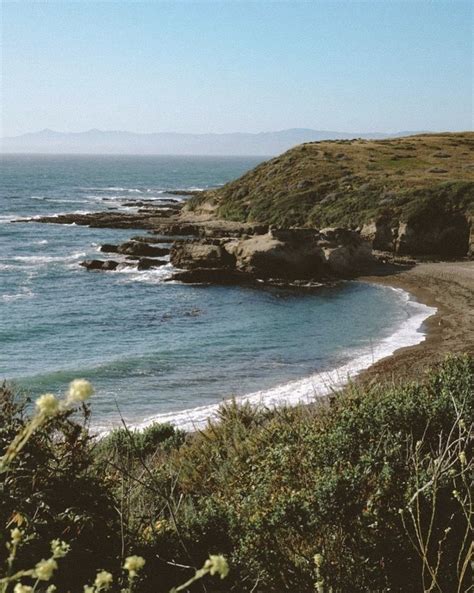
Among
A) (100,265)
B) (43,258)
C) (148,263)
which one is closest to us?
(100,265)

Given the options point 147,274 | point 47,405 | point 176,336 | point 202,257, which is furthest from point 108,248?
point 47,405

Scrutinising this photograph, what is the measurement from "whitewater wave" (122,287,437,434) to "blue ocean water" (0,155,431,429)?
6 centimetres

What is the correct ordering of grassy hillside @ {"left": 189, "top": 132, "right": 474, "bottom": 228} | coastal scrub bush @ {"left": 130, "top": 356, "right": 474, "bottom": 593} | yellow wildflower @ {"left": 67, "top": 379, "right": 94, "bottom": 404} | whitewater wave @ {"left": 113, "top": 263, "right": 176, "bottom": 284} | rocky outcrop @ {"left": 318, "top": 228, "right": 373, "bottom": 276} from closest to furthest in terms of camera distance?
yellow wildflower @ {"left": 67, "top": 379, "right": 94, "bottom": 404} < coastal scrub bush @ {"left": 130, "top": 356, "right": 474, "bottom": 593} < whitewater wave @ {"left": 113, "top": 263, "right": 176, "bottom": 284} < rocky outcrop @ {"left": 318, "top": 228, "right": 373, "bottom": 276} < grassy hillside @ {"left": 189, "top": 132, "right": 474, "bottom": 228}

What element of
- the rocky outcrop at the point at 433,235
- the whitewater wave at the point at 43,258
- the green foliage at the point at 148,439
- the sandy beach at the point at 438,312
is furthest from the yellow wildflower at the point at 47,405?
the rocky outcrop at the point at 433,235

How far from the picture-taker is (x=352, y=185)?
213 feet

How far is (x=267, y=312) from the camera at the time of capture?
113 feet

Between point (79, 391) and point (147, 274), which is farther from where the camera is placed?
point (147, 274)

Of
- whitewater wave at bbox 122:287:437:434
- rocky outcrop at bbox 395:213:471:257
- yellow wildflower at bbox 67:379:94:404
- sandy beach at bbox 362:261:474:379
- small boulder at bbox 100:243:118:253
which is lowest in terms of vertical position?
whitewater wave at bbox 122:287:437:434

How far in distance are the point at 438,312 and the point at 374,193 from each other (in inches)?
1114

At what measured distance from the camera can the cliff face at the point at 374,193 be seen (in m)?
50.8

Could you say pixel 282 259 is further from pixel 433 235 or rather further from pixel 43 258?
pixel 43 258

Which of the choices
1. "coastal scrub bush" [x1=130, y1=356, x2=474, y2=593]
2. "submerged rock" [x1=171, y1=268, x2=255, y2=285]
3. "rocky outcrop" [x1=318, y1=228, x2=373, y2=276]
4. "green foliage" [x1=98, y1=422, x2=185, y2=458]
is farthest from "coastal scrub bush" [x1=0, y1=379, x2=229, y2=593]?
"rocky outcrop" [x1=318, y1=228, x2=373, y2=276]

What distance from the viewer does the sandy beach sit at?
24.5 m

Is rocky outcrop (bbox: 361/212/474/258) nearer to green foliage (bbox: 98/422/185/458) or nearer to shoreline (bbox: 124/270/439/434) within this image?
shoreline (bbox: 124/270/439/434)
